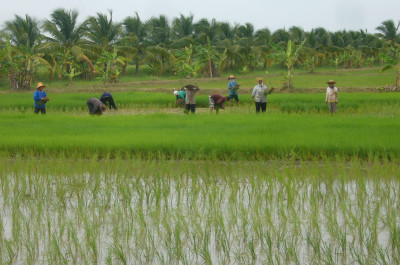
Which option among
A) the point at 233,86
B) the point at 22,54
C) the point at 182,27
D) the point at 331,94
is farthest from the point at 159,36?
the point at 331,94

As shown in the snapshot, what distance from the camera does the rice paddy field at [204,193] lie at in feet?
10.5

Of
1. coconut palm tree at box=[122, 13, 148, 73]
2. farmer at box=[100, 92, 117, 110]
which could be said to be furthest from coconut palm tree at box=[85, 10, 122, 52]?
farmer at box=[100, 92, 117, 110]

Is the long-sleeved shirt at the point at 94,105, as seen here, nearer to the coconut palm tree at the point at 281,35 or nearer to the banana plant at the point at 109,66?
the banana plant at the point at 109,66

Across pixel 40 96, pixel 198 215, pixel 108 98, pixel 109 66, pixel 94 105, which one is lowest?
pixel 198 215

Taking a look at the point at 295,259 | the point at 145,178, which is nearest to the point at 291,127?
the point at 145,178

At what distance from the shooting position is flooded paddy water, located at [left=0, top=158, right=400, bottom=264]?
3.12m

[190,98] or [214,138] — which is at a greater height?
[190,98]

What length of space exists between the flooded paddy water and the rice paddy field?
14 mm

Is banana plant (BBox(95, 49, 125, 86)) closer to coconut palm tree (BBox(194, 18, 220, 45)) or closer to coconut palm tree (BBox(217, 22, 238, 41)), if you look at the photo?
coconut palm tree (BBox(194, 18, 220, 45))

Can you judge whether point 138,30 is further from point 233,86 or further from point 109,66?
point 233,86

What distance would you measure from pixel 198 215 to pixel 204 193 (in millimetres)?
498

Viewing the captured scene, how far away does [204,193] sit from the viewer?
14.3 feet

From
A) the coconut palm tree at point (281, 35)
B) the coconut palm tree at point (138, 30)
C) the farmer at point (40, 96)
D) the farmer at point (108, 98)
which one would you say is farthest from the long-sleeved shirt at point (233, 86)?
the coconut palm tree at point (281, 35)

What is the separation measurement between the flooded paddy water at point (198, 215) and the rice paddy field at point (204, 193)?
0.05 ft
